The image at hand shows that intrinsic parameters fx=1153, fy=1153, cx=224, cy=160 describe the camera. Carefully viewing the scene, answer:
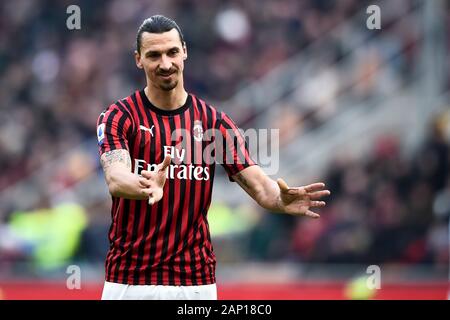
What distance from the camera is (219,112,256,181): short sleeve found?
6.75 metres

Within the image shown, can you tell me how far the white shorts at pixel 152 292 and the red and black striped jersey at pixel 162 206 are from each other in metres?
0.03

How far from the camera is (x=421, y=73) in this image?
621 inches

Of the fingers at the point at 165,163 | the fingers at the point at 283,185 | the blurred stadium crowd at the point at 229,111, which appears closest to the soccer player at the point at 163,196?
the fingers at the point at 283,185

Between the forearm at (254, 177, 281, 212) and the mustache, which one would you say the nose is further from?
the forearm at (254, 177, 281, 212)

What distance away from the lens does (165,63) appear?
6488mm

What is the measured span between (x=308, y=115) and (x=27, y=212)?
13.3 ft

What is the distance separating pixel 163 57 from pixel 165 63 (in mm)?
40

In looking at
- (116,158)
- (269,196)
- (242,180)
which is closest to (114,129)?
(116,158)

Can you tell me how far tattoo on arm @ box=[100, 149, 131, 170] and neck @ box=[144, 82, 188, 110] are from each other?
17.2 inches

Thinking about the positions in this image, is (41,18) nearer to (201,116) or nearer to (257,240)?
(257,240)

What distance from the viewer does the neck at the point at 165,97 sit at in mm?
6656

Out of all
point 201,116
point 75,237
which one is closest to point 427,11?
point 75,237

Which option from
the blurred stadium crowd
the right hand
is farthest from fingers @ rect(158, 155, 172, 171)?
the blurred stadium crowd

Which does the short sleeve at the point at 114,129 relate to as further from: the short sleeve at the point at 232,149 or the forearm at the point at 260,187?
the forearm at the point at 260,187
